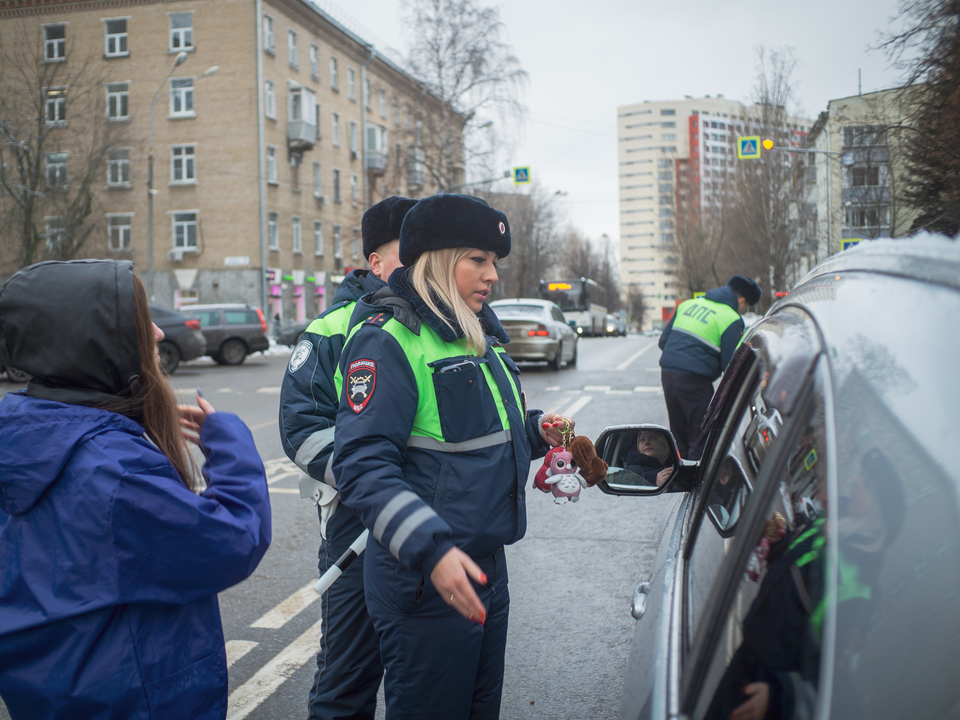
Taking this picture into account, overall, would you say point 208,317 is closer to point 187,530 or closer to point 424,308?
point 424,308

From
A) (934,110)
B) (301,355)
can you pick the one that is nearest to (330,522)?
(301,355)

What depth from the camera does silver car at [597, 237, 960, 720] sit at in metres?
0.94

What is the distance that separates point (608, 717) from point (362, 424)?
1857 mm

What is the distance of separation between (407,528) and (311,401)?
1036mm

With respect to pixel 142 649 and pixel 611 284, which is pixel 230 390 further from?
pixel 611 284

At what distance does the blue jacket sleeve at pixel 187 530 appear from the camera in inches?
59.2

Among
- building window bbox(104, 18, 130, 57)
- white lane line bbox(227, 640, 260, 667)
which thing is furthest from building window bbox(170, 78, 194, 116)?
white lane line bbox(227, 640, 260, 667)

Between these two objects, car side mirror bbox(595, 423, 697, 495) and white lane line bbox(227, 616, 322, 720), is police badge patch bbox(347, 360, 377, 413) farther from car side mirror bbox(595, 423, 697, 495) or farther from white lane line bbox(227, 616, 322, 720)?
white lane line bbox(227, 616, 322, 720)

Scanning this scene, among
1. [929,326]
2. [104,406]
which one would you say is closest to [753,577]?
[929,326]

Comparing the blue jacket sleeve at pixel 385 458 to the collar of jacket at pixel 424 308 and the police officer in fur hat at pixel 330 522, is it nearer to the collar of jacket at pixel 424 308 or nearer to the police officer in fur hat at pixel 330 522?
the collar of jacket at pixel 424 308

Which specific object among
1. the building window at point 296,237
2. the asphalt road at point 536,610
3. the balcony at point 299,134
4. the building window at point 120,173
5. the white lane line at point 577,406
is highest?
the balcony at point 299,134

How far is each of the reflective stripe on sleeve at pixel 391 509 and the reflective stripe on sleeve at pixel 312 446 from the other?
2.73 feet

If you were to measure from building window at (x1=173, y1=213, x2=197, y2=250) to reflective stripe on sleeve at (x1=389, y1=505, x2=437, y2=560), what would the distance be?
1475 inches

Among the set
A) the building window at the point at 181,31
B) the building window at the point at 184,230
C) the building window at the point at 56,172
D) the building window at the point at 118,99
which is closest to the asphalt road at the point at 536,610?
the building window at the point at 56,172
